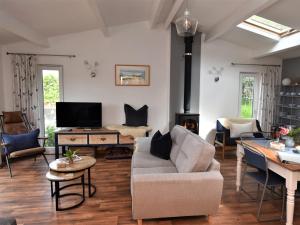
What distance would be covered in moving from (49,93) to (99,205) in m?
3.19

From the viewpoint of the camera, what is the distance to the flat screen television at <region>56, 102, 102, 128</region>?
4.73 meters

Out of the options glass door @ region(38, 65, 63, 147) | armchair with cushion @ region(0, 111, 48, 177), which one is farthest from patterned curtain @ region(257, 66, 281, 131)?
armchair with cushion @ region(0, 111, 48, 177)

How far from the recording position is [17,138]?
3959 millimetres

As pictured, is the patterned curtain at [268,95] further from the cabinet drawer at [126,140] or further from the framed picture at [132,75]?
the cabinet drawer at [126,140]

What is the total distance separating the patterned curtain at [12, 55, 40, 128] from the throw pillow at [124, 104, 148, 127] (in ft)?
6.57

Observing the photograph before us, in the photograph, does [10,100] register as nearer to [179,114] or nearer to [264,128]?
[179,114]

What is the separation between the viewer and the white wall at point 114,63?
4.94 meters

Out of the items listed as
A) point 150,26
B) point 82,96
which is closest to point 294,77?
point 150,26

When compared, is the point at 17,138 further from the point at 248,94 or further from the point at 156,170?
the point at 248,94

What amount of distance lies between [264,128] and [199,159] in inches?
165

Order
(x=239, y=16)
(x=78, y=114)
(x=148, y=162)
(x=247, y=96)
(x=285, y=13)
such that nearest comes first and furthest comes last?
(x=148, y=162) < (x=285, y=13) < (x=239, y=16) < (x=78, y=114) < (x=247, y=96)

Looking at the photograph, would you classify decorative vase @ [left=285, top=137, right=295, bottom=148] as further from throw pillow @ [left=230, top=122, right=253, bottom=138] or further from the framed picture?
the framed picture

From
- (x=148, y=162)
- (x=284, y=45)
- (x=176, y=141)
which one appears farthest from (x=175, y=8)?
(x=148, y=162)

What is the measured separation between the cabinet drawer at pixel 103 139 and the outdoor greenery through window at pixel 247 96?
346 centimetres
